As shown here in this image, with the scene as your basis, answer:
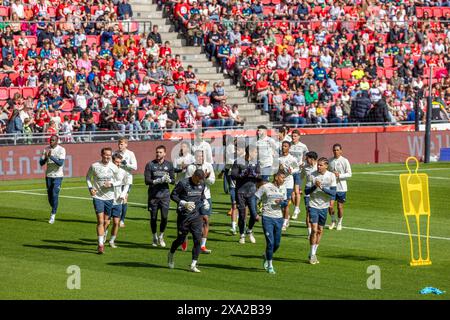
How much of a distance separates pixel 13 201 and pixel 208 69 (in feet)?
55.4

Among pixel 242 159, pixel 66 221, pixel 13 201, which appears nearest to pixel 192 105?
pixel 13 201

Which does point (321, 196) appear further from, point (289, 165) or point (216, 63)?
point (216, 63)

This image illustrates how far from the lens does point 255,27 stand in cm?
4984

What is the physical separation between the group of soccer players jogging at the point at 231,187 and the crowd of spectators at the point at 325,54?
57.6ft

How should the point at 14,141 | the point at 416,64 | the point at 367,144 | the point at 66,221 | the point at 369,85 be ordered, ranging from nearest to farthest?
1. the point at 66,221
2. the point at 14,141
3. the point at 367,144
4. the point at 369,85
5. the point at 416,64

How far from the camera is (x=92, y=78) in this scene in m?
42.0

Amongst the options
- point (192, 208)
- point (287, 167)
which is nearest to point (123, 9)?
point (287, 167)

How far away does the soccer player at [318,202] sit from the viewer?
22.9 m

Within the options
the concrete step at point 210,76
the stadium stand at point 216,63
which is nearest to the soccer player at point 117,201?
the stadium stand at point 216,63

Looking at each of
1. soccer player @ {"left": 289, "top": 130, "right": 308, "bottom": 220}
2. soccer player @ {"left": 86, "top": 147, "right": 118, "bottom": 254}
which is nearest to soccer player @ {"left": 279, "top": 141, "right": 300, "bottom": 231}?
soccer player @ {"left": 289, "top": 130, "right": 308, "bottom": 220}

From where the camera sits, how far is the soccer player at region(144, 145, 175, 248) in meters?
25.0

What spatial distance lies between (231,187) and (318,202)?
5042 mm

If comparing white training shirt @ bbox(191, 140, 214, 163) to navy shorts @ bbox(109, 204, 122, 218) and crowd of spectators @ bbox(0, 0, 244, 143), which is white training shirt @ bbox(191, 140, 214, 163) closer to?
navy shorts @ bbox(109, 204, 122, 218)
